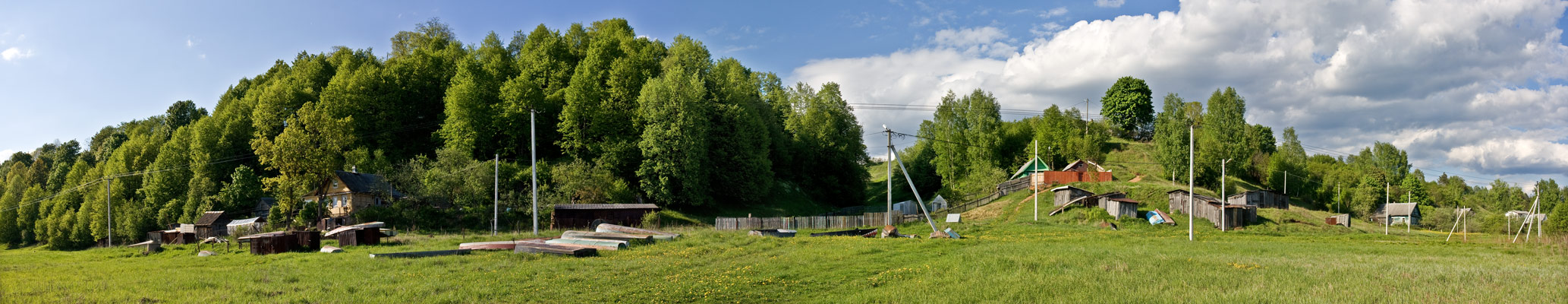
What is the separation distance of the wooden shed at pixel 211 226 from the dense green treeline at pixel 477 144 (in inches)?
190

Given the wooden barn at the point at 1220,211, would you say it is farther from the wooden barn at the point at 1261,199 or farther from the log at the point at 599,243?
the log at the point at 599,243

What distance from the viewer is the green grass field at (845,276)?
14.0 m

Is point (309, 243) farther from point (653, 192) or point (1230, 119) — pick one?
point (1230, 119)

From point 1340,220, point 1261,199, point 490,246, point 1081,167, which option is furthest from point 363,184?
point 1261,199

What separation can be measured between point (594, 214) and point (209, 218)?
96.7 feet

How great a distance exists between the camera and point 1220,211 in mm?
47906

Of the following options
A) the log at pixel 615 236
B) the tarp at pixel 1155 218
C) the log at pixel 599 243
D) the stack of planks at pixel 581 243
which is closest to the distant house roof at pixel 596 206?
the stack of planks at pixel 581 243

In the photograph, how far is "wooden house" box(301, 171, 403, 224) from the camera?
55.3 metres

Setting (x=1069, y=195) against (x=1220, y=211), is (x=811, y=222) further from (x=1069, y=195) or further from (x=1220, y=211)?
(x=1220, y=211)

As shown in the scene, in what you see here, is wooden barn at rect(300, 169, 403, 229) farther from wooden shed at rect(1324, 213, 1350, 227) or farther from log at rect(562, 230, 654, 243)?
wooden shed at rect(1324, 213, 1350, 227)

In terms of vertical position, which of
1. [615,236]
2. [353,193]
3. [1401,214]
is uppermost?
[353,193]

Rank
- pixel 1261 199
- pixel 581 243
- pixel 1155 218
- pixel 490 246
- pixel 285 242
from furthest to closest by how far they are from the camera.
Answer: pixel 1261 199, pixel 1155 218, pixel 285 242, pixel 581 243, pixel 490 246

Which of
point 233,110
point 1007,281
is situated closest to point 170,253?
point 1007,281

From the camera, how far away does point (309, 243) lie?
29.8 meters
